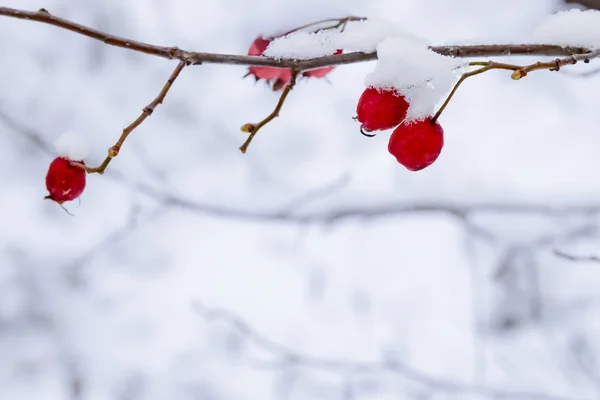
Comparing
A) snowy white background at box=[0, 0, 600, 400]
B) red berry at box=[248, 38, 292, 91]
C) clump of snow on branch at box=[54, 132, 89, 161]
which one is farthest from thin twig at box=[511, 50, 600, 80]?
snowy white background at box=[0, 0, 600, 400]

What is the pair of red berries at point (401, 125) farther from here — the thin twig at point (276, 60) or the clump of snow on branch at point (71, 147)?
the clump of snow on branch at point (71, 147)

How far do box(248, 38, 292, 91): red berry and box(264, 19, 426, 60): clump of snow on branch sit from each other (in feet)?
0.69

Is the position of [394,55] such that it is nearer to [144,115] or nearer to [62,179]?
[144,115]

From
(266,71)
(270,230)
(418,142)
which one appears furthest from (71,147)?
(270,230)

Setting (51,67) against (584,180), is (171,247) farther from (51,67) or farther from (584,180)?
(584,180)

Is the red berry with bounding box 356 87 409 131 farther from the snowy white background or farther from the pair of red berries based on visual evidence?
the snowy white background

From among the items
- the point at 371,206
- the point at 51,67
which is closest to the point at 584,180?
the point at 371,206

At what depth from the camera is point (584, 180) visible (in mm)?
2627

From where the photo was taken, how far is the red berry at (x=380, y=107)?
859 millimetres

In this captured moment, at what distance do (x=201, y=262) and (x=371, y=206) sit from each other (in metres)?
1.12

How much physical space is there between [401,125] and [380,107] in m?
0.07

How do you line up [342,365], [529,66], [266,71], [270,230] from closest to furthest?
[529,66] < [266,71] < [342,365] < [270,230]

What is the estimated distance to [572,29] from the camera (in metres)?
0.86

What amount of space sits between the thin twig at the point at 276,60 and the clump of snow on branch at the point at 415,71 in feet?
0.08
